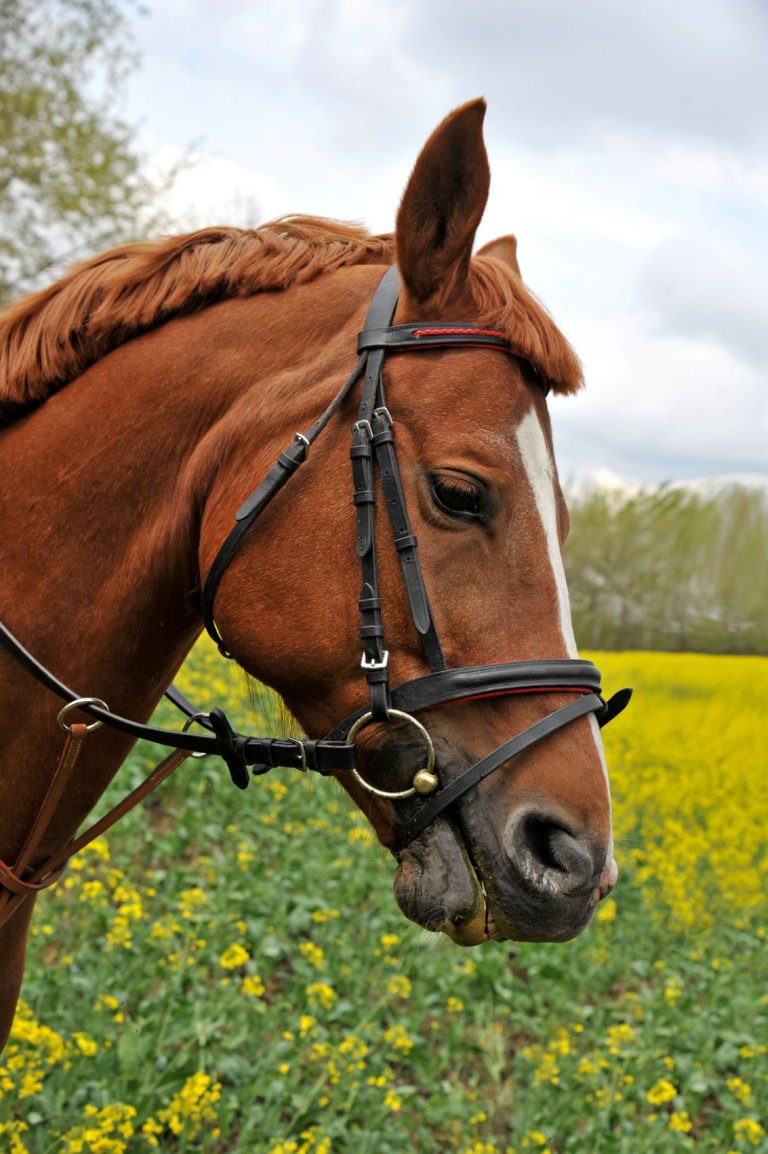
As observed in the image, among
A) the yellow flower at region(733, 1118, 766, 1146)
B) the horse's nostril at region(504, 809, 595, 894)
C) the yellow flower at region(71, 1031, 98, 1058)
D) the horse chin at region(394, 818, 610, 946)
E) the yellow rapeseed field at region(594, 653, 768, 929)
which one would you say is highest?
the horse's nostril at region(504, 809, 595, 894)

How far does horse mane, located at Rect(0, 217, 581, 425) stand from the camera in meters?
2.22

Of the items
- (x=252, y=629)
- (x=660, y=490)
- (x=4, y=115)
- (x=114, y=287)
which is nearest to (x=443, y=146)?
(x=114, y=287)

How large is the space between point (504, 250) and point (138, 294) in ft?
3.63

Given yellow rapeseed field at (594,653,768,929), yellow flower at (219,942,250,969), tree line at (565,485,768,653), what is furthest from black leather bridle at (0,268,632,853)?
tree line at (565,485,768,653)

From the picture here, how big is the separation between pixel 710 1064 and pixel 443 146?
483 cm

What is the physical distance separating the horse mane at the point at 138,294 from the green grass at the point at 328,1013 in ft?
5.49

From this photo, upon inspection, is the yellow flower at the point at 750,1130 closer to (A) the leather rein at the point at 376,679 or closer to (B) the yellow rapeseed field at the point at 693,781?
(B) the yellow rapeseed field at the point at 693,781

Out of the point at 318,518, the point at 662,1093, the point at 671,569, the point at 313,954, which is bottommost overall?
the point at 671,569

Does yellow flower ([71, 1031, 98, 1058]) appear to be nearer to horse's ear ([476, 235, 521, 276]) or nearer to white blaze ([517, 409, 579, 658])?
white blaze ([517, 409, 579, 658])

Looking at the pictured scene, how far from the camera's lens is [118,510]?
7.00ft

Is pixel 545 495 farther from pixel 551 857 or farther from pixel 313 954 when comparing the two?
pixel 313 954

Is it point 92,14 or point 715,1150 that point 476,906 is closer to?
point 715,1150

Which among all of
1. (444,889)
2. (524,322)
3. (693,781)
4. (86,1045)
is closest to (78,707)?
(444,889)

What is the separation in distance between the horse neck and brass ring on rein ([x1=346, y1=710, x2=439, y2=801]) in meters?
0.55
